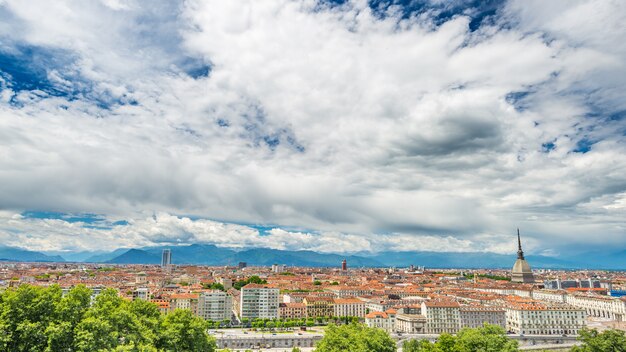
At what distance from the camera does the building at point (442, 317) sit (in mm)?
105938

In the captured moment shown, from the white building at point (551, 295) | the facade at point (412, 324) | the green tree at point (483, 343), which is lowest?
the facade at point (412, 324)

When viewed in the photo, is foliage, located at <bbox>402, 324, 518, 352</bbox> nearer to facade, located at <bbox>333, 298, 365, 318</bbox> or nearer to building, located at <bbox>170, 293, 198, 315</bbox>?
facade, located at <bbox>333, 298, 365, 318</bbox>

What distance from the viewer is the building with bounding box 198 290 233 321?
116500mm

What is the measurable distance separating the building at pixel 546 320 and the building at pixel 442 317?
15576 millimetres

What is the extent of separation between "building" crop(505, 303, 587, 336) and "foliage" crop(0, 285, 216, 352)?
3652 inches

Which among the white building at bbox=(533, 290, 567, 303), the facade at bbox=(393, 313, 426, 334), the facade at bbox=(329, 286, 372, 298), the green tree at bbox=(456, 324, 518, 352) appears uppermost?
the facade at bbox=(329, 286, 372, 298)

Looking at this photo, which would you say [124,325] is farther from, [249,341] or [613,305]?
[613,305]

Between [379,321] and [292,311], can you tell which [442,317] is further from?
A: [292,311]

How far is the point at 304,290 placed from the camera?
154m

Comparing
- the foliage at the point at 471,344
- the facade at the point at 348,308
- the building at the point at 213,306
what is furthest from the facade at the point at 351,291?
the foliage at the point at 471,344

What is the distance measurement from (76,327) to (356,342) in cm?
3024

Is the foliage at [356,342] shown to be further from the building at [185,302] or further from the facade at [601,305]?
the facade at [601,305]

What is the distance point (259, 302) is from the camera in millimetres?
123062

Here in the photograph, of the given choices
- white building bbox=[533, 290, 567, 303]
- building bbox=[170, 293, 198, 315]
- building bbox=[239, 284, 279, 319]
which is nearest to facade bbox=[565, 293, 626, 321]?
white building bbox=[533, 290, 567, 303]
